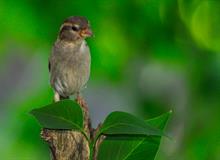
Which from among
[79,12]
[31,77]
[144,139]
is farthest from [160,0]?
[144,139]

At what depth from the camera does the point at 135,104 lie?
8.64ft

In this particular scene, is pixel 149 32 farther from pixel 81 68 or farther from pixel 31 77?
pixel 81 68

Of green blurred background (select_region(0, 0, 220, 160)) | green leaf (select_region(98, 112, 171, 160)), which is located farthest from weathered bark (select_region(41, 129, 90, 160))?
green blurred background (select_region(0, 0, 220, 160))

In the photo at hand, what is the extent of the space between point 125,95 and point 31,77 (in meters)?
0.34

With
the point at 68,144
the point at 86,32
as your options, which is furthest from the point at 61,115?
the point at 86,32

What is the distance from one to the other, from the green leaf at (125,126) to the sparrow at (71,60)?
39cm

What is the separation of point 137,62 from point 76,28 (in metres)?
1.20

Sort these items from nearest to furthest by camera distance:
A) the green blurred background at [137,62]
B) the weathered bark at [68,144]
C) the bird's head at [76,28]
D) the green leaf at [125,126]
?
the green leaf at [125,126], the weathered bark at [68,144], the bird's head at [76,28], the green blurred background at [137,62]

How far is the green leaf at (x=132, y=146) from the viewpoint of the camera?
112cm

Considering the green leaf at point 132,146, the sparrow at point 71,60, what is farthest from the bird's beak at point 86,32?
the green leaf at point 132,146

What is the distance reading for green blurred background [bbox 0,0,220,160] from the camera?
2.53m

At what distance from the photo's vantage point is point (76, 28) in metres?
1.49

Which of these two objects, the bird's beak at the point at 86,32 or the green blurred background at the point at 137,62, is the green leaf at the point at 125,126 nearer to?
the bird's beak at the point at 86,32

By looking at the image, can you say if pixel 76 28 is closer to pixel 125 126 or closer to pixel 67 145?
pixel 67 145
